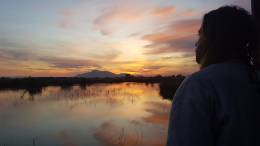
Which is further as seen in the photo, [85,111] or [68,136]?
[85,111]

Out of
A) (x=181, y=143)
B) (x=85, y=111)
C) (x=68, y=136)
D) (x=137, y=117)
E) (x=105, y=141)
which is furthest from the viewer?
(x=85, y=111)

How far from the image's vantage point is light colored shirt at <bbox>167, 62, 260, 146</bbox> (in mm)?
1460

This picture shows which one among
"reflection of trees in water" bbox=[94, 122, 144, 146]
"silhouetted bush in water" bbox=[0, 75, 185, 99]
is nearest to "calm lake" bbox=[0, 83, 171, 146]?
"reflection of trees in water" bbox=[94, 122, 144, 146]

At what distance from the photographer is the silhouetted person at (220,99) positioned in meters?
1.47

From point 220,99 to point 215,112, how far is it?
62 mm

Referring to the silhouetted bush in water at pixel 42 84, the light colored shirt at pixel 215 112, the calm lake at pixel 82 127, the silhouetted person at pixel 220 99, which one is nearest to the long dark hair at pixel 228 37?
the silhouetted person at pixel 220 99

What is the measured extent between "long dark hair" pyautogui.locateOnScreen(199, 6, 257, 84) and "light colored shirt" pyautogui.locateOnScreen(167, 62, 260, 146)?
12cm

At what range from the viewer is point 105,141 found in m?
10.8

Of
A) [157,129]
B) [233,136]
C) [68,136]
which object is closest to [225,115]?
[233,136]

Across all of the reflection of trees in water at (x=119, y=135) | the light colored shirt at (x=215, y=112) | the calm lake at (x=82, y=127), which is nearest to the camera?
the light colored shirt at (x=215, y=112)

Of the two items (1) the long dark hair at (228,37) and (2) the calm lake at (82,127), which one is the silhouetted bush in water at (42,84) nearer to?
(2) the calm lake at (82,127)

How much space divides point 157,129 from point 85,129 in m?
2.74

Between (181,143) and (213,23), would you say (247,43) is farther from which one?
(181,143)

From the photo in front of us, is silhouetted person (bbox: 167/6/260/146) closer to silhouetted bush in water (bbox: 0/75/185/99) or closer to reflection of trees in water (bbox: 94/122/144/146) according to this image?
reflection of trees in water (bbox: 94/122/144/146)
